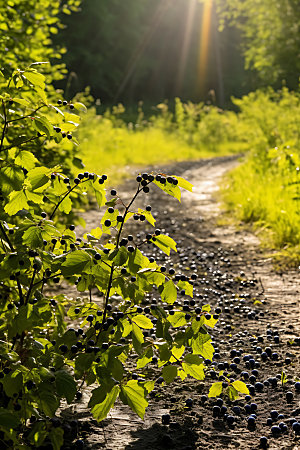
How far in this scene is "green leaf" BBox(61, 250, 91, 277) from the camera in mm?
2307

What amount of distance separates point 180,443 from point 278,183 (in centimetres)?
622

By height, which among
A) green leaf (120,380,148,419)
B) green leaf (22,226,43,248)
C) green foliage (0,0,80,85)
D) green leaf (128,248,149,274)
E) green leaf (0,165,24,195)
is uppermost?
green foliage (0,0,80,85)

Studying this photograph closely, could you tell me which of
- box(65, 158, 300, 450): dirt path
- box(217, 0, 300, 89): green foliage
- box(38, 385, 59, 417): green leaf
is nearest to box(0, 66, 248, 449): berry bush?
box(38, 385, 59, 417): green leaf

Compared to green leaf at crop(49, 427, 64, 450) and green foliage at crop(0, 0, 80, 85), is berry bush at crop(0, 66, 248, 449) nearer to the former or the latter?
green leaf at crop(49, 427, 64, 450)

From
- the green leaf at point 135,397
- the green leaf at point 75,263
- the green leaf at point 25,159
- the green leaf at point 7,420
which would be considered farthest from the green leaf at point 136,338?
the green leaf at point 25,159

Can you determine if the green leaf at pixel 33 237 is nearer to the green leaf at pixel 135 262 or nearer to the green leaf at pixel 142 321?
the green leaf at pixel 135 262

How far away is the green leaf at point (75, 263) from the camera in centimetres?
231

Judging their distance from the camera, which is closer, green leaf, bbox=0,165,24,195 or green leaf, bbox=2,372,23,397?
green leaf, bbox=2,372,23,397

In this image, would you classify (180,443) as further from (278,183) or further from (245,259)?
(278,183)

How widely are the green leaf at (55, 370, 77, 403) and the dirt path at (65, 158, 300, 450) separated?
68 cm

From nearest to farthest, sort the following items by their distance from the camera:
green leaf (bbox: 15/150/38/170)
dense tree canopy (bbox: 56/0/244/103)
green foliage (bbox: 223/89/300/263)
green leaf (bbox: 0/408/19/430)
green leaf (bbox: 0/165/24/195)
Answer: green leaf (bbox: 0/408/19/430), green leaf (bbox: 0/165/24/195), green leaf (bbox: 15/150/38/170), green foliage (bbox: 223/89/300/263), dense tree canopy (bbox: 56/0/244/103)

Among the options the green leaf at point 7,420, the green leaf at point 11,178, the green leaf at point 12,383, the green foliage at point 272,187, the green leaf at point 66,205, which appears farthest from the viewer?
the green foliage at point 272,187

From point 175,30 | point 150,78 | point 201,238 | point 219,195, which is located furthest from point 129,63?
point 201,238

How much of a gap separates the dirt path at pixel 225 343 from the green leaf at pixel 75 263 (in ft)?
3.64
